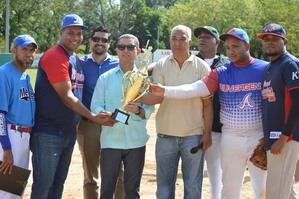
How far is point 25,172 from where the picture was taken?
187 inches

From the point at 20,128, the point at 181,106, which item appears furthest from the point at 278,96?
the point at 20,128

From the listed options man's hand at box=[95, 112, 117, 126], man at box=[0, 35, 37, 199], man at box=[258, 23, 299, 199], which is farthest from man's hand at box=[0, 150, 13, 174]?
man at box=[258, 23, 299, 199]

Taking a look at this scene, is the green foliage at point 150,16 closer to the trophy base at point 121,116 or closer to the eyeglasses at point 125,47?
the eyeglasses at point 125,47

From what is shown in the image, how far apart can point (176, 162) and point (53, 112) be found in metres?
1.46

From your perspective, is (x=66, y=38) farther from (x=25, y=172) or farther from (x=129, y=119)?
(x=25, y=172)

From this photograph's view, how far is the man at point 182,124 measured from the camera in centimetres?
509

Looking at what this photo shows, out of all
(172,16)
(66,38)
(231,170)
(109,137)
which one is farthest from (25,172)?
(172,16)

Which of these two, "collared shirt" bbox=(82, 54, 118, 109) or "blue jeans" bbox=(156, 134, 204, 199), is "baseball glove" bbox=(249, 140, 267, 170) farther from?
"collared shirt" bbox=(82, 54, 118, 109)

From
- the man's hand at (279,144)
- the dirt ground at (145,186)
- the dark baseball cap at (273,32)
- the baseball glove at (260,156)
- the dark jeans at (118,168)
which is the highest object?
the dark baseball cap at (273,32)

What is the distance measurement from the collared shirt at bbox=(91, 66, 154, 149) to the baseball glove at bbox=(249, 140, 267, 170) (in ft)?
3.89

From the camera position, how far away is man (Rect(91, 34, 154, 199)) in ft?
16.5

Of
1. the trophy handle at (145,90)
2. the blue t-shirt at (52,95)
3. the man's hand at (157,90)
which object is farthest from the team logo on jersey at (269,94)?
the blue t-shirt at (52,95)

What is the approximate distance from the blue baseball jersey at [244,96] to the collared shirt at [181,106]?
12.7 inches

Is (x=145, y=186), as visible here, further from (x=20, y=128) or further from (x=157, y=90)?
(x=20, y=128)
